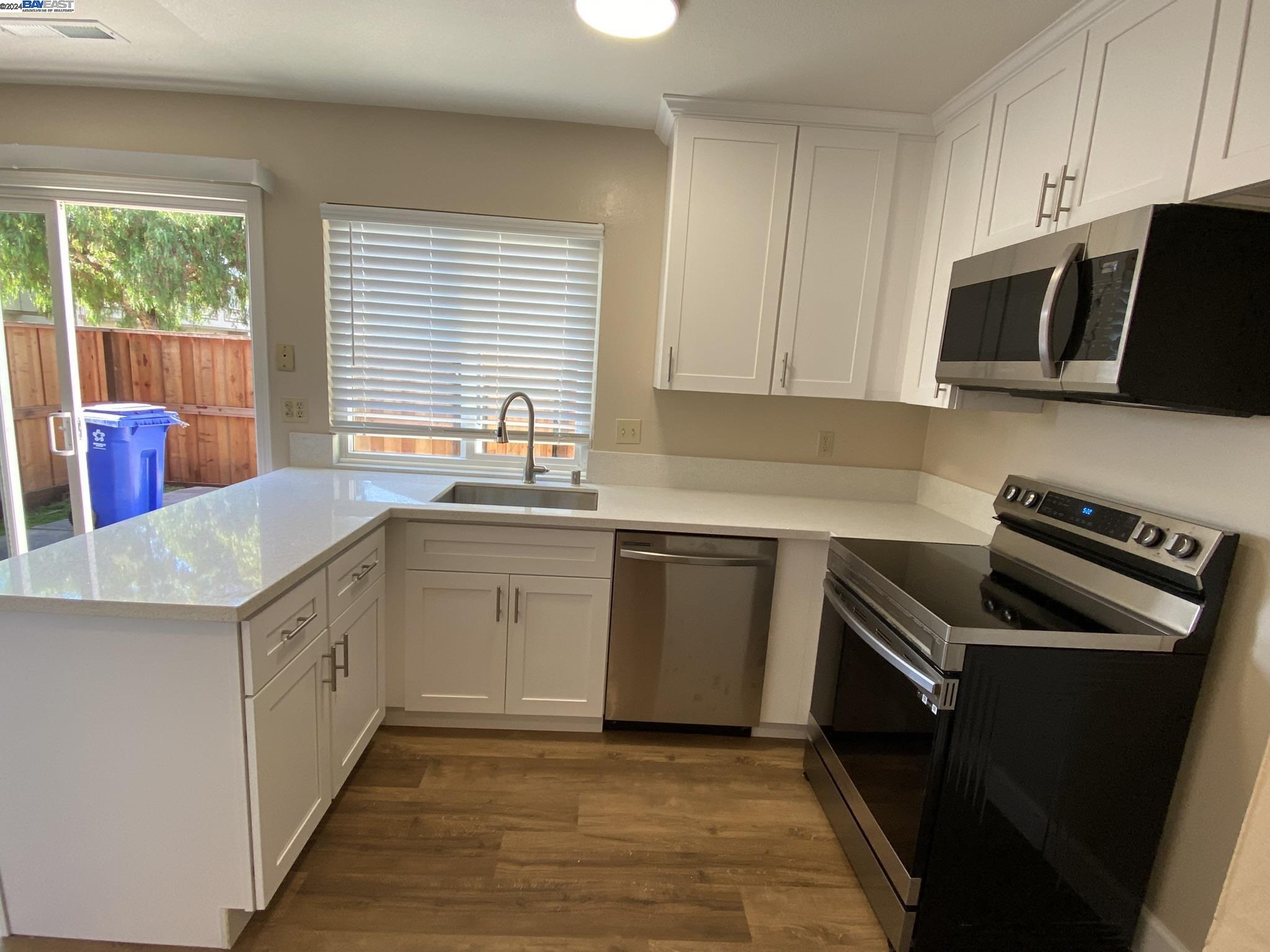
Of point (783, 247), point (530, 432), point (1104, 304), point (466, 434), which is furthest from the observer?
point (466, 434)

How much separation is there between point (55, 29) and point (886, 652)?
3195mm

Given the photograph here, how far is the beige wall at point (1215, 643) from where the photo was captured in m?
1.30

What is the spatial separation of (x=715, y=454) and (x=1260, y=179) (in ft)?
6.16

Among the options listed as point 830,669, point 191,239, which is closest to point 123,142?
point 191,239

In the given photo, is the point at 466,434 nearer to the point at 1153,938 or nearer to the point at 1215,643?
the point at 1215,643

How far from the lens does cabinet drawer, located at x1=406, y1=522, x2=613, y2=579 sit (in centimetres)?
213

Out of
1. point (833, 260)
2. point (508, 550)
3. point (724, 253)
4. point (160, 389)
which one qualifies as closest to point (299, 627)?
point (508, 550)

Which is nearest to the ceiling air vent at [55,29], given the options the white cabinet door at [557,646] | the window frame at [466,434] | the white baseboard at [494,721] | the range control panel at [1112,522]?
the window frame at [466,434]

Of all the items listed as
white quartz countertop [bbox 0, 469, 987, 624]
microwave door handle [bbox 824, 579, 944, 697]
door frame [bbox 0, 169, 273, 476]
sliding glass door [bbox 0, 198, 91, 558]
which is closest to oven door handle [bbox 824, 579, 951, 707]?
microwave door handle [bbox 824, 579, 944, 697]

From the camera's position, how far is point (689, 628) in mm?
2201

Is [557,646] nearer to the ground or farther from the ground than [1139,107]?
nearer to the ground

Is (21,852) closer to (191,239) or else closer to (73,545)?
(73,545)

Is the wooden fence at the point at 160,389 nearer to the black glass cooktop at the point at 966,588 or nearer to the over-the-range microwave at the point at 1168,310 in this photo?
the black glass cooktop at the point at 966,588

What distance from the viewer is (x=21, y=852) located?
1.34 meters
